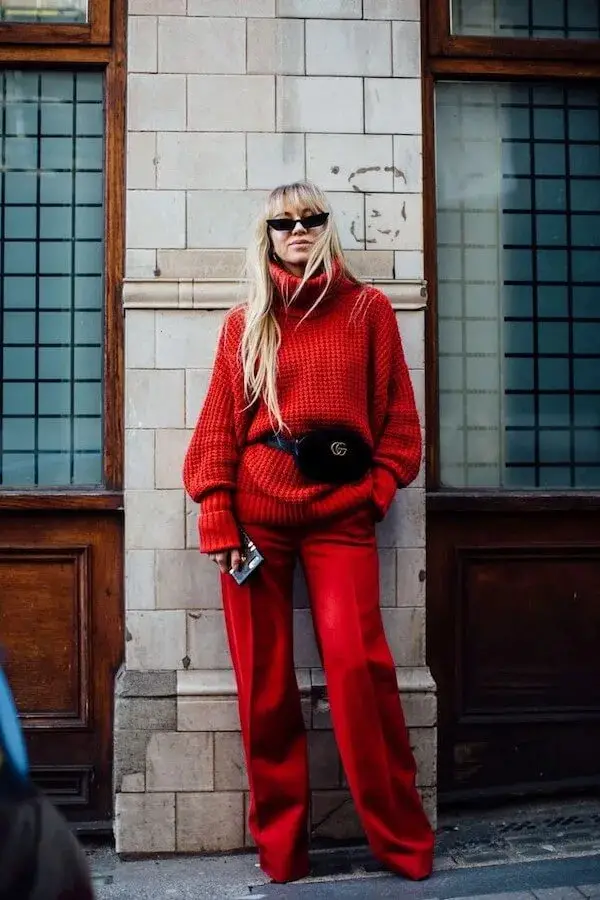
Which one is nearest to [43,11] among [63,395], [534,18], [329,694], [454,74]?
[63,395]

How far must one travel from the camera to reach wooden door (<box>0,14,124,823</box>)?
4402 mm

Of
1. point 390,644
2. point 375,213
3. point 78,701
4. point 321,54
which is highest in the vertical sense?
point 321,54

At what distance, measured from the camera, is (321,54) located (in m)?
4.33

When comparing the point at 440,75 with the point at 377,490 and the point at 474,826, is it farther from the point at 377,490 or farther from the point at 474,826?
the point at 474,826

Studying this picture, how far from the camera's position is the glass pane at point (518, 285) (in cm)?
474

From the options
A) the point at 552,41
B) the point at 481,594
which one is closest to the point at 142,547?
the point at 481,594

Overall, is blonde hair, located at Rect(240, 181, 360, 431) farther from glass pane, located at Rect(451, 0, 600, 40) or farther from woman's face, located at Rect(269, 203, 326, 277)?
glass pane, located at Rect(451, 0, 600, 40)

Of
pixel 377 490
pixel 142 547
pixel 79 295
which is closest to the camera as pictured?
pixel 377 490

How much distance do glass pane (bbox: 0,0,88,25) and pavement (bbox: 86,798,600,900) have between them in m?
3.71

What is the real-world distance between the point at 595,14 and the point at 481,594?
9.31 ft

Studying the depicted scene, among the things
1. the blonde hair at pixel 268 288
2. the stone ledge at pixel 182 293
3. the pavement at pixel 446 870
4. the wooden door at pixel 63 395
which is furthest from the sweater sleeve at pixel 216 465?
the pavement at pixel 446 870

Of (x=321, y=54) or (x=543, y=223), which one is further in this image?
(x=543, y=223)

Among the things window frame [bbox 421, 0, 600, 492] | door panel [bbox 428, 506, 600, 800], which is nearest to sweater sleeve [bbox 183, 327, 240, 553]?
window frame [bbox 421, 0, 600, 492]

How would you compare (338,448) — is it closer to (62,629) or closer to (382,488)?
(382,488)
